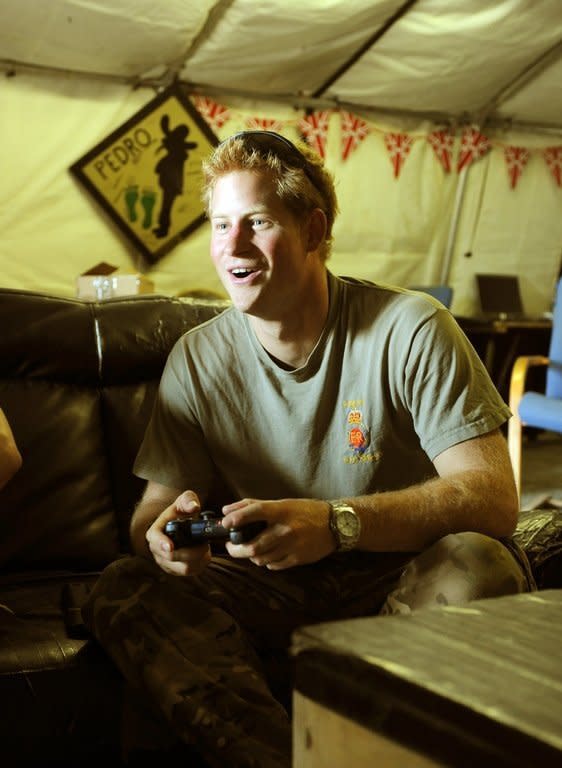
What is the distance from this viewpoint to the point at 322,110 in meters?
4.83

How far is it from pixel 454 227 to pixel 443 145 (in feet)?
1.68

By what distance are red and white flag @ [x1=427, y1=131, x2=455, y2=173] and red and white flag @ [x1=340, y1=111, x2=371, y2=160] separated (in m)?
0.50

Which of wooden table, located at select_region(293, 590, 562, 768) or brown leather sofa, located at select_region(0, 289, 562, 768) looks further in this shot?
brown leather sofa, located at select_region(0, 289, 562, 768)

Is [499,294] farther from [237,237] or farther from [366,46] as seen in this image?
[237,237]

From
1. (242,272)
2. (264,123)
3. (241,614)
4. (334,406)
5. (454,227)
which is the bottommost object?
(241,614)

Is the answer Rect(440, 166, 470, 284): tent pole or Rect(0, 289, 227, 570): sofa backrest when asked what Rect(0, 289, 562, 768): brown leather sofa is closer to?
Rect(0, 289, 227, 570): sofa backrest

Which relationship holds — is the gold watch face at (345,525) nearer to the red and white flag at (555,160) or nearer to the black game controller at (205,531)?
the black game controller at (205,531)

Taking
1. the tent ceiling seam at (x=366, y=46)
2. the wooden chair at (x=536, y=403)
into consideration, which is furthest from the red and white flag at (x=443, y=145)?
the wooden chair at (x=536, y=403)

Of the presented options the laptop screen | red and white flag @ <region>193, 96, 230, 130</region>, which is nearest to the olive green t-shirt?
red and white flag @ <region>193, 96, 230, 130</region>

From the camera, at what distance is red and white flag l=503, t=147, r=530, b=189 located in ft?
17.9

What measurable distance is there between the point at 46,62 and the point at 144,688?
3.43 m

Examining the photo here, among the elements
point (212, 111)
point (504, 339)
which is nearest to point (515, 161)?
point (504, 339)

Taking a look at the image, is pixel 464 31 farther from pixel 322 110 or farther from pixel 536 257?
pixel 536 257

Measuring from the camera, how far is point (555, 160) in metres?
5.60
